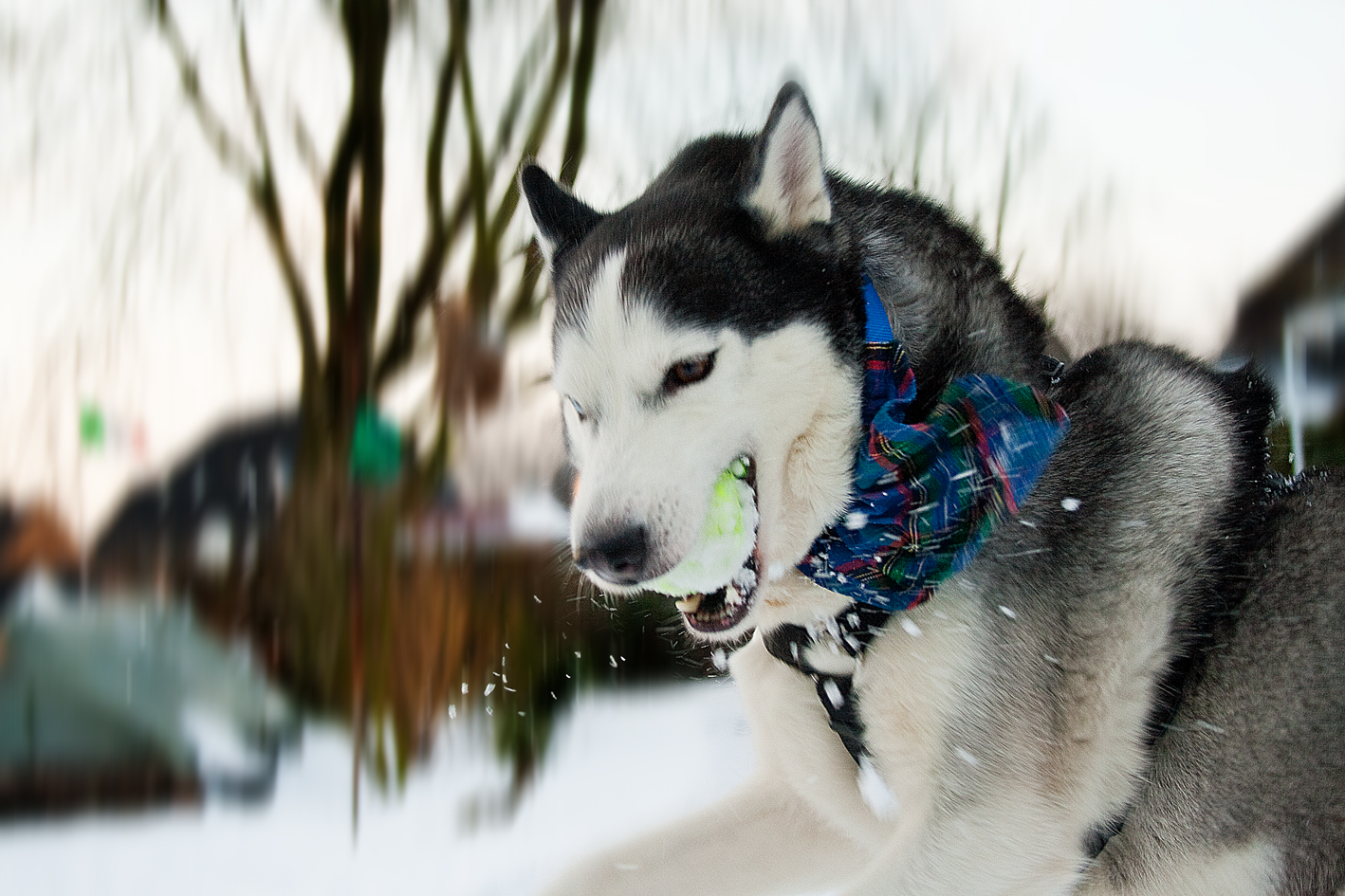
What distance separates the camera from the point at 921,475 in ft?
4.52

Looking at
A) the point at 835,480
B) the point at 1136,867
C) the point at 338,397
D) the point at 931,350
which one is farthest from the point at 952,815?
the point at 338,397

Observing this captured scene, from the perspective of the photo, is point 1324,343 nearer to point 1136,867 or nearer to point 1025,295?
point 1025,295

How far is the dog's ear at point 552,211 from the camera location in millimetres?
1706

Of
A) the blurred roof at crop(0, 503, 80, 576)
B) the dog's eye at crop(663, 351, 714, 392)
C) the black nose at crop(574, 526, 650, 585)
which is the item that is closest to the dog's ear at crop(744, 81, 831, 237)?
the dog's eye at crop(663, 351, 714, 392)

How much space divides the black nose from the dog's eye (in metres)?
0.24

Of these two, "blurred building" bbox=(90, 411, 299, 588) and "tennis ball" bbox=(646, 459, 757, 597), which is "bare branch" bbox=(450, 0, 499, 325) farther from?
"tennis ball" bbox=(646, 459, 757, 597)

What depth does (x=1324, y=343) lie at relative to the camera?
310 cm

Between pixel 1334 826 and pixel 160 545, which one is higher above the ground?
pixel 1334 826

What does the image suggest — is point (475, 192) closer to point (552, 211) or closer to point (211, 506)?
point (211, 506)

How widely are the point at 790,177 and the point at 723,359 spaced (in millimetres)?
331

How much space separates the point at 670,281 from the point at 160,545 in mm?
3126

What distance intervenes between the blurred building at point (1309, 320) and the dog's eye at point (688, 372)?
198cm

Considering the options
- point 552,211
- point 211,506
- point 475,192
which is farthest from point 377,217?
point 552,211

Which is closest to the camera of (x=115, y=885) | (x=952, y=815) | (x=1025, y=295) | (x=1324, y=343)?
(x=952, y=815)
